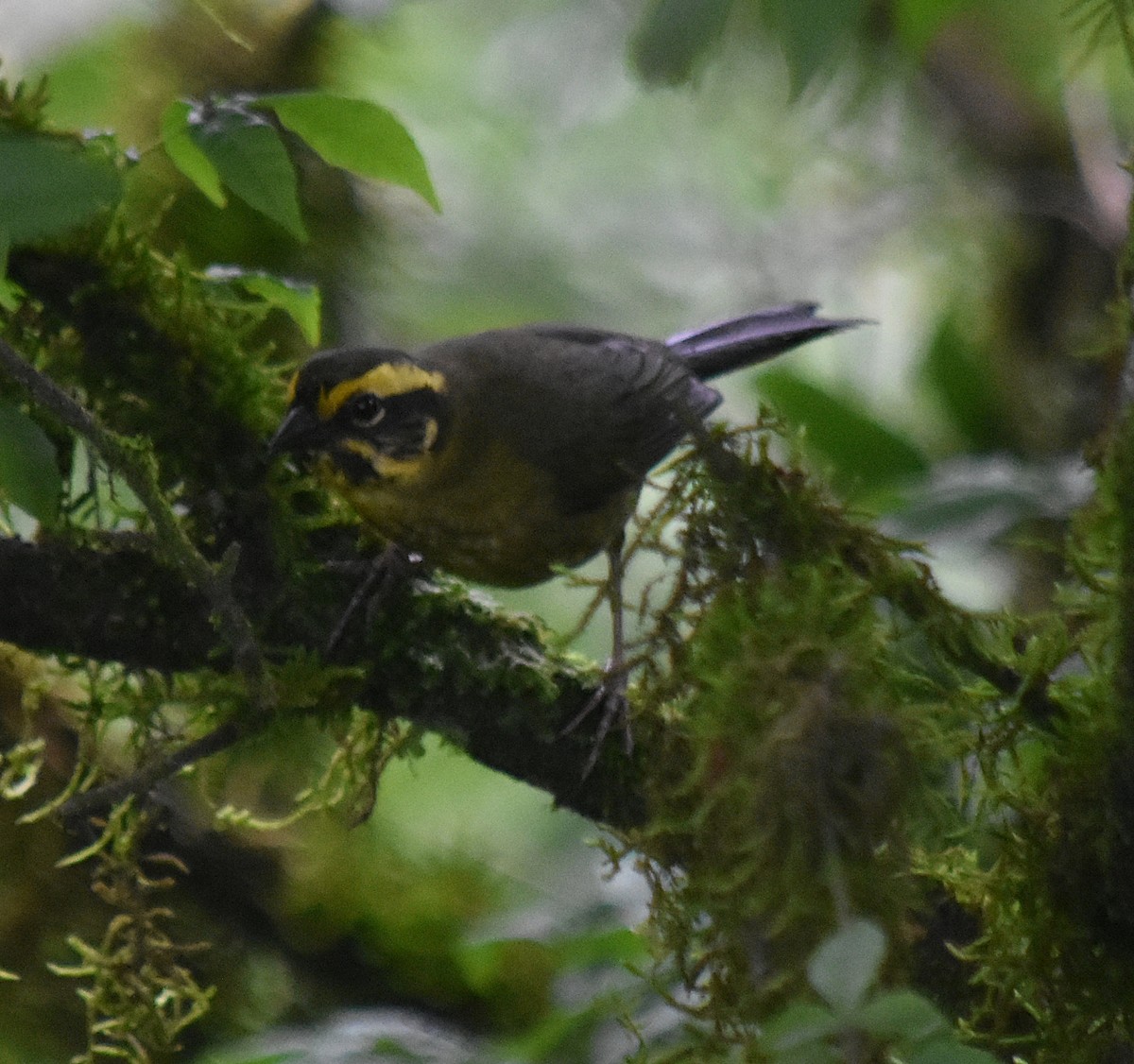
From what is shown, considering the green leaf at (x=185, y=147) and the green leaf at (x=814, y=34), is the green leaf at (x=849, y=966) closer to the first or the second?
the green leaf at (x=814, y=34)

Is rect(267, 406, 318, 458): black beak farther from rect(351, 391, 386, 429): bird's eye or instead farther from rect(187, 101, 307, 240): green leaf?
rect(187, 101, 307, 240): green leaf

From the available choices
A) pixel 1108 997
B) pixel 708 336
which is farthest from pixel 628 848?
pixel 708 336

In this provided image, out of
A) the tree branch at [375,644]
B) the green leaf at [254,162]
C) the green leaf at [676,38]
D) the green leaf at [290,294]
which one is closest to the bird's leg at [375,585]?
the tree branch at [375,644]

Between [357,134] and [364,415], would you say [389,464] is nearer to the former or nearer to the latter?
[364,415]

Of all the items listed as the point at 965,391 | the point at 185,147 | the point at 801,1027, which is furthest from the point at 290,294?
the point at 965,391

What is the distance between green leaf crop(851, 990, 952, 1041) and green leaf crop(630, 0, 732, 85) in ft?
2.50

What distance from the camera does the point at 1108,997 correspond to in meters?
1.93

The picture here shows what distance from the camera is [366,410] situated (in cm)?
306

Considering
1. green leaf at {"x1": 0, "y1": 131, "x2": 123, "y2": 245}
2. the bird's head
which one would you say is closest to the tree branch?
the bird's head

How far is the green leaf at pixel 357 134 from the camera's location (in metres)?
1.87

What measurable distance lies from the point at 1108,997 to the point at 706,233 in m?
5.21

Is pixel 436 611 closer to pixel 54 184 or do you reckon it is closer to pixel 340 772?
pixel 340 772

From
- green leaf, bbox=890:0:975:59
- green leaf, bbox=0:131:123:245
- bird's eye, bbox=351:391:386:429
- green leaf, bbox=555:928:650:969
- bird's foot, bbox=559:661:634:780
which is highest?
green leaf, bbox=890:0:975:59

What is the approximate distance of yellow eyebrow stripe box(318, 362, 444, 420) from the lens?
2865 mm
